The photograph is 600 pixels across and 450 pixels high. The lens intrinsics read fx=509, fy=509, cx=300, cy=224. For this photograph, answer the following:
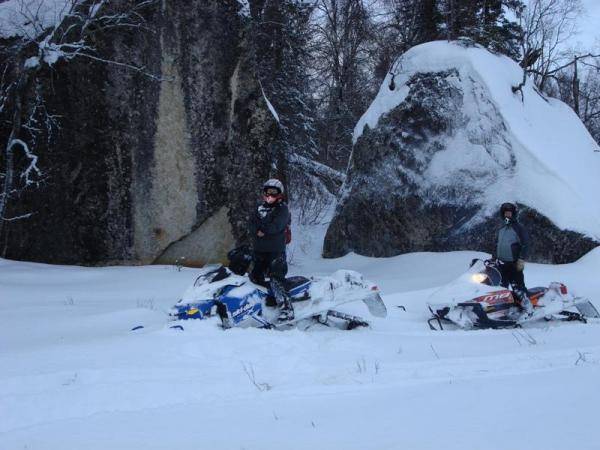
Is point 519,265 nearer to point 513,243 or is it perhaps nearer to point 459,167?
point 513,243

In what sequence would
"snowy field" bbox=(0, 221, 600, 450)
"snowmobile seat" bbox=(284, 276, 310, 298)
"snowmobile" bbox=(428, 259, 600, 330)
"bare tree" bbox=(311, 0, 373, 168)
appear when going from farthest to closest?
"bare tree" bbox=(311, 0, 373, 168) < "snowmobile" bbox=(428, 259, 600, 330) < "snowmobile seat" bbox=(284, 276, 310, 298) < "snowy field" bbox=(0, 221, 600, 450)

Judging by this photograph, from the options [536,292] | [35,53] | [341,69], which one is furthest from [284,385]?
[341,69]

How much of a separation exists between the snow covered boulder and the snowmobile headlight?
4.32m

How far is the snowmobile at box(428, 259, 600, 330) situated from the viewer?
6.87 metres

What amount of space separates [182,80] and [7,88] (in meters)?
3.48

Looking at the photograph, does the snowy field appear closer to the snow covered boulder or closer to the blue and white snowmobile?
the blue and white snowmobile

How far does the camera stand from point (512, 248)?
24.8 ft

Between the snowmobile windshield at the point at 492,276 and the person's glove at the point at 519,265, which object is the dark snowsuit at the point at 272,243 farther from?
the person's glove at the point at 519,265

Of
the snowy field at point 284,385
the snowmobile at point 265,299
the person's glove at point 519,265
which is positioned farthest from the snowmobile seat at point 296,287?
the person's glove at point 519,265

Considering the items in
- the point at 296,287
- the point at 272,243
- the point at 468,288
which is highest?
the point at 272,243

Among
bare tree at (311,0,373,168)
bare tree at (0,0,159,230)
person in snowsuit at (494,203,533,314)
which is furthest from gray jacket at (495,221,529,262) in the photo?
bare tree at (311,0,373,168)

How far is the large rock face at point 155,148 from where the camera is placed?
10625 mm

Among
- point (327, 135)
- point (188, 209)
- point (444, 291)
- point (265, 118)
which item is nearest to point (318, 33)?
point (327, 135)

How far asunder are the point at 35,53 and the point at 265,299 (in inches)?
298
